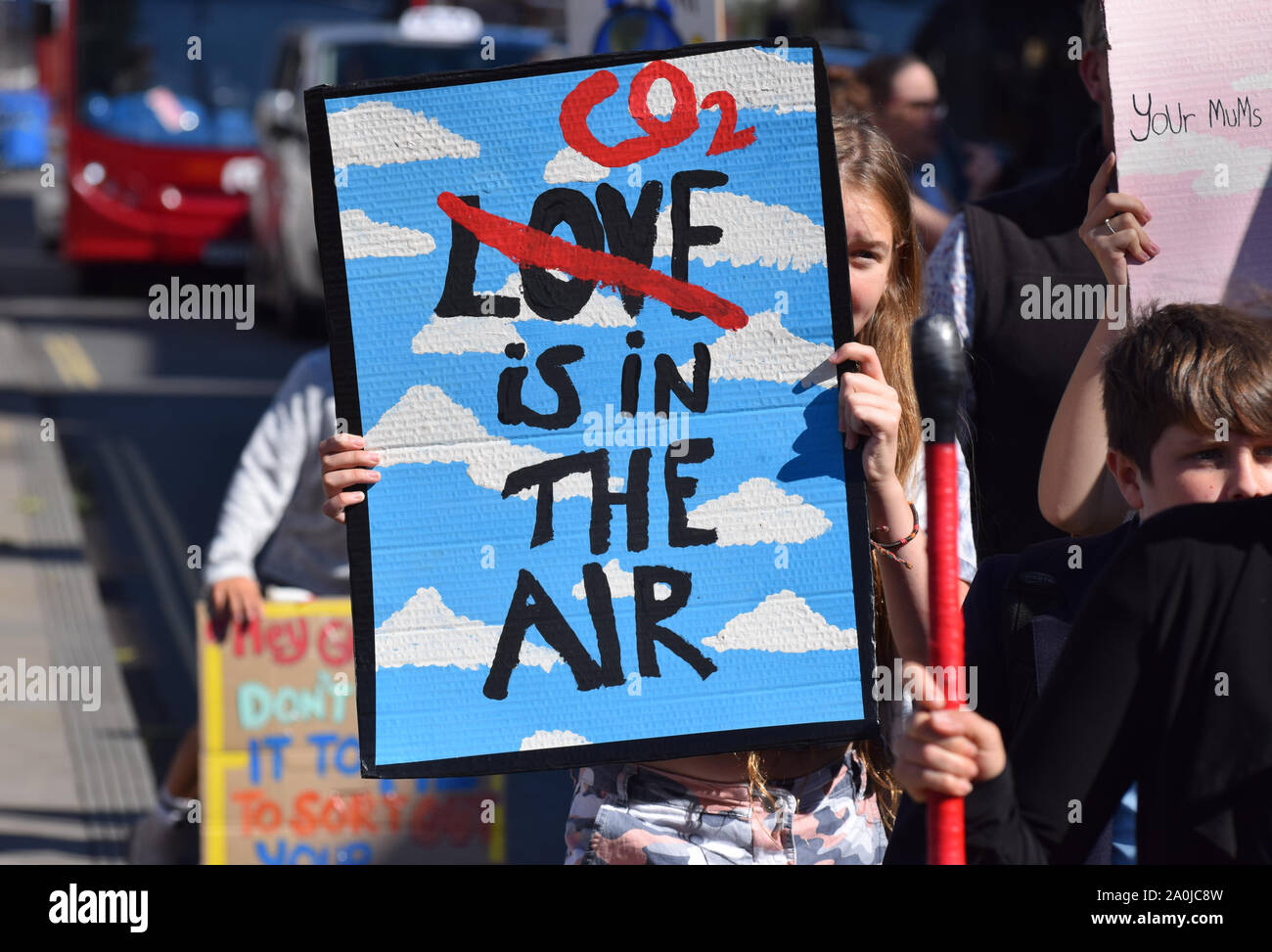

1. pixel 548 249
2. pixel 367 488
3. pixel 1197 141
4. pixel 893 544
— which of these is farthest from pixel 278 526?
pixel 1197 141

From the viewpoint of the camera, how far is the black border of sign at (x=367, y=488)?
86.4 inches

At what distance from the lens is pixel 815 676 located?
221cm

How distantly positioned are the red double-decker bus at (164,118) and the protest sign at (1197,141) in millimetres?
15585

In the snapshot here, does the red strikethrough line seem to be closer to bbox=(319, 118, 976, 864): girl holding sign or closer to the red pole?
bbox=(319, 118, 976, 864): girl holding sign

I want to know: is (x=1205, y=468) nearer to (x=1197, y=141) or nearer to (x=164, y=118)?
(x=1197, y=141)

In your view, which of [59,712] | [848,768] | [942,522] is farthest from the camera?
[59,712]

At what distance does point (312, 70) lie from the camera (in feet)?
44.9

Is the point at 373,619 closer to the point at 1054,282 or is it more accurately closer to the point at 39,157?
the point at 1054,282

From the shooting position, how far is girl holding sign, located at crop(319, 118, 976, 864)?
228 centimetres

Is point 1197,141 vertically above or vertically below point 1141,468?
above

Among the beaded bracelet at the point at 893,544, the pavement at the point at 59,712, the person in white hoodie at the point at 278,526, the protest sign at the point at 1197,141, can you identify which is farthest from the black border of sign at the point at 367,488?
the pavement at the point at 59,712

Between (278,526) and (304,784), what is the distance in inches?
27.7

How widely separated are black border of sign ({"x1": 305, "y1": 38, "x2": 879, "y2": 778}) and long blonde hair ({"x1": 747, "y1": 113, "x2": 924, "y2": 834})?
0.91 feet
